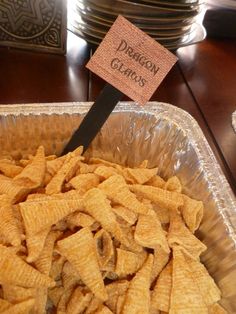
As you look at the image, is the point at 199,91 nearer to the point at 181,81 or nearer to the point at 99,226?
the point at 181,81

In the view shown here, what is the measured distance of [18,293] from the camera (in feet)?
1.67

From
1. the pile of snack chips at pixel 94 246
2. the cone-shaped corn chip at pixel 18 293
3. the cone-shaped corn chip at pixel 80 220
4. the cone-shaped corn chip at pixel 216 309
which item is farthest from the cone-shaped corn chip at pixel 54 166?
the cone-shaped corn chip at pixel 216 309

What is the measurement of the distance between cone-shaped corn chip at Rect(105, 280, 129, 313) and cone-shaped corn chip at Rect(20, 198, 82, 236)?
140 mm

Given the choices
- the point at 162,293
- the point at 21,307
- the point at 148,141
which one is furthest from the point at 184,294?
the point at 148,141

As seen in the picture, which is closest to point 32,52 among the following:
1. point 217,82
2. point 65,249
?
point 217,82

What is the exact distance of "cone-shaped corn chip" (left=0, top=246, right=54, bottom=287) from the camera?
49 centimetres

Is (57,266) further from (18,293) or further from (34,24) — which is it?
(34,24)

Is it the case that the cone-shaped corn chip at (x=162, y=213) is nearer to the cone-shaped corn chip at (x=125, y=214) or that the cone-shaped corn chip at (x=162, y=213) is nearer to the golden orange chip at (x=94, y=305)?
the cone-shaped corn chip at (x=125, y=214)

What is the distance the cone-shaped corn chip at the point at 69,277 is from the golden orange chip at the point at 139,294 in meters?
0.08

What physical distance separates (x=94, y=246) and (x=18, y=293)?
126 millimetres

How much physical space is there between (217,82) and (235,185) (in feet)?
1.24

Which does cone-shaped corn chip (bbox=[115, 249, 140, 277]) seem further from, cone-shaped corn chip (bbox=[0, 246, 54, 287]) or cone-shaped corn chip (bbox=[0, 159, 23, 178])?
cone-shaped corn chip (bbox=[0, 159, 23, 178])

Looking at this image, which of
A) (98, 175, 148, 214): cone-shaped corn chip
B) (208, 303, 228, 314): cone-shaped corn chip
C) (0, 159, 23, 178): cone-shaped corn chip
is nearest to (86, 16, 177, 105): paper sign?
(98, 175, 148, 214): cone-shaped corn chip

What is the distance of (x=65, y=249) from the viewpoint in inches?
20.8
